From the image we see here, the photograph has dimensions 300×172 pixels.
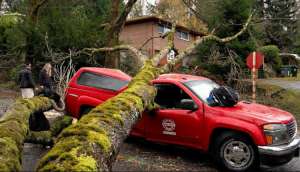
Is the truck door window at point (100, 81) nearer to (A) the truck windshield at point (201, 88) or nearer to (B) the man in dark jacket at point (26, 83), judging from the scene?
(A) the truck windshield at point (201, 88)

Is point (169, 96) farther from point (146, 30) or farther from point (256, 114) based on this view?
point (146, 30)

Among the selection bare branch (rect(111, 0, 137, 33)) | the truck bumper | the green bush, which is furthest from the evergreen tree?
the truck bumper

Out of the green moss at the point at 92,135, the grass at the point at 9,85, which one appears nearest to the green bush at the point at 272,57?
the grass at the point at 9,85

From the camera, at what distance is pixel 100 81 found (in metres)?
10.2

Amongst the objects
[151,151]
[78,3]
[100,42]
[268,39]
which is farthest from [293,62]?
[151,151]

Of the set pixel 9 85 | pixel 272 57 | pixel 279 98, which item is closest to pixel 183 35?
pixel 272 57

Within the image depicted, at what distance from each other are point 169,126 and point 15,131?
351cm

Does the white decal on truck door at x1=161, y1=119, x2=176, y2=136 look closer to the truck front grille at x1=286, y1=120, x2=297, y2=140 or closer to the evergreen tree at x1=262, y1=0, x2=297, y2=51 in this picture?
the truck front grille at x1=286, y1=120, x2=297, y2=140

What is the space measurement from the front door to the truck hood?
25.4 inches

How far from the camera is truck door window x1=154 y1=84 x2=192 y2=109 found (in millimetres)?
8768

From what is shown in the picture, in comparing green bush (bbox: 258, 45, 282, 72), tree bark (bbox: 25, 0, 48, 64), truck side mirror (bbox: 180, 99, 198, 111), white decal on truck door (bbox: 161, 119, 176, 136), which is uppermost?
tree bark (bbox: 25, 0, 48, 64)

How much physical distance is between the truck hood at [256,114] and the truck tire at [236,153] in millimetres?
A: 357

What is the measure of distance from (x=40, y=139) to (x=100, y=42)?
45.9 feet

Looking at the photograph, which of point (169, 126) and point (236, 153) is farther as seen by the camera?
point (169, 126)
